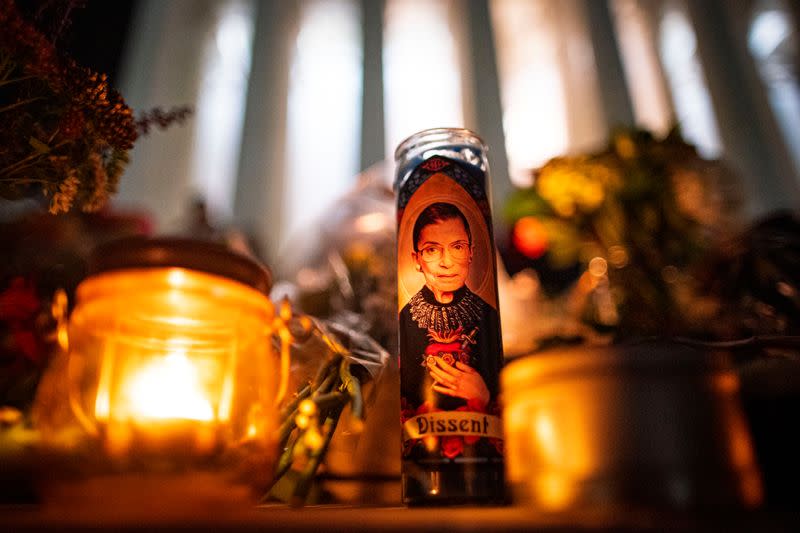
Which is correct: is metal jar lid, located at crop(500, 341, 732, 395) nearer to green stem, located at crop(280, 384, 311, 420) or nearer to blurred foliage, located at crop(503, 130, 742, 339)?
green stem, located at crop(280, 384, 311, 420)

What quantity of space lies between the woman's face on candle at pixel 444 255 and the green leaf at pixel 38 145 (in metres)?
0.30

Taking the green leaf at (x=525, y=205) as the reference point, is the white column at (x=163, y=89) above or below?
above

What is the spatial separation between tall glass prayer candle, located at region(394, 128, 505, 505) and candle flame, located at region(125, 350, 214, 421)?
0.15 m

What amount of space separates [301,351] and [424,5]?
1484 mm

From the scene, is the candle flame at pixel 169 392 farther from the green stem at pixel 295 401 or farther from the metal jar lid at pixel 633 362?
the metal jar lid at pixel 633 362

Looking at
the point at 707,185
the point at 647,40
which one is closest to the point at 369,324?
the point at 707,185

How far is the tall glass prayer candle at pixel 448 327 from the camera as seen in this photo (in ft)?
1.28

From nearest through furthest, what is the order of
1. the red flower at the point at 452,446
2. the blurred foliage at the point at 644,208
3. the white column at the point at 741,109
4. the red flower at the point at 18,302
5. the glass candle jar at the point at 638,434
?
the glass candle jar at the point at 638,434, the red flower at the point at 452,446, the red flower at the point at 18,302, the blurred foliage at the point at 644,208, the white column at the point at 741,109

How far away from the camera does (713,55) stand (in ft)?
5.32

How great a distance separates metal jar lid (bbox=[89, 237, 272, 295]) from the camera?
340 millimetres

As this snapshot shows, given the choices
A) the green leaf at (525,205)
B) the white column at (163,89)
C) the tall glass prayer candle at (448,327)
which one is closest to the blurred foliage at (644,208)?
the green leaf at (525,205)

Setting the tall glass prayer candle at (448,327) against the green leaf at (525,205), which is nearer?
the tall glass prayer candle at (448,327)

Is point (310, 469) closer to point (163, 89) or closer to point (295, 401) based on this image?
point (295, 401)

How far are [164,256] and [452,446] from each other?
0.75ft
